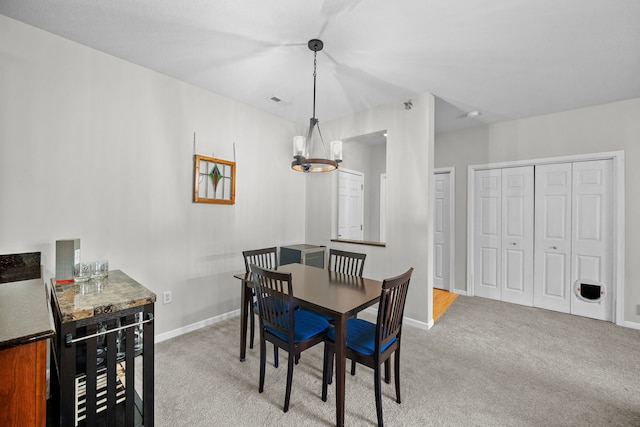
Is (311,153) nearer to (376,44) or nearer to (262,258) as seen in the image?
(376,44)

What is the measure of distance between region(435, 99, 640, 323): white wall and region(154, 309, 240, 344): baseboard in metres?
3.50

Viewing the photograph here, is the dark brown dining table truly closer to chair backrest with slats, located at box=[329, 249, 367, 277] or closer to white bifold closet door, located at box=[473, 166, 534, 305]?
chair backrest with slats, located at box=[329, 249, 367, 277]

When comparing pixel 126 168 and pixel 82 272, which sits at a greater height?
pixel 126 168

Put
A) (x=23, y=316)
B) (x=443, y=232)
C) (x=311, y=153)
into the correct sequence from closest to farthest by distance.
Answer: (x=23, y=316) < (x=311, y=153) < (x=443, y=232)

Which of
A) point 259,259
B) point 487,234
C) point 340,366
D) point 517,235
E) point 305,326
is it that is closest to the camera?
point 340,366

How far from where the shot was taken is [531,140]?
3.86m

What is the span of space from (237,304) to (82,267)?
1877mm

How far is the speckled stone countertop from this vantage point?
1.32 metres

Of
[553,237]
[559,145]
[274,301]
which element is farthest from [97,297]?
[559,145]

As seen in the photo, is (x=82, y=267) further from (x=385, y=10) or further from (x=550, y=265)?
(x=550, y=265)

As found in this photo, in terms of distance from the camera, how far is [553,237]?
3.78 meters

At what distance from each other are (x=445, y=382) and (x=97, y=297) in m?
2.44

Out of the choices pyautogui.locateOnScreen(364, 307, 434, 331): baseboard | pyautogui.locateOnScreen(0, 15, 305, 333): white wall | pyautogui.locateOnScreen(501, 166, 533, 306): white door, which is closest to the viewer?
pyautogui.locateOnScreen(0, 15, 305, 333): white wall

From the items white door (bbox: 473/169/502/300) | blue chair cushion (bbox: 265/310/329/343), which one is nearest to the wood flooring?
white door (bbox: 473/169/502/300)
